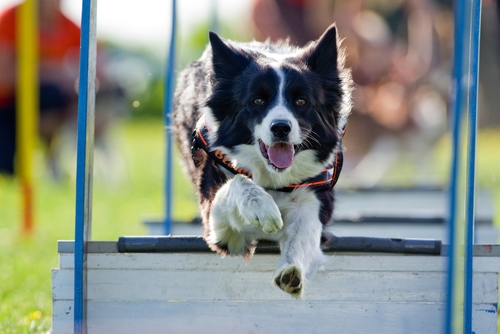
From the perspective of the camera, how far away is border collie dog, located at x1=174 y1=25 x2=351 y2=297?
3.38 meters

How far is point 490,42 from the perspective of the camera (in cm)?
964

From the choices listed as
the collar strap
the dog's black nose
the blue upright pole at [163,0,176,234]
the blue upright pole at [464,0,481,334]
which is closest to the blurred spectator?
the blue upright pole at [163,0,176,234]

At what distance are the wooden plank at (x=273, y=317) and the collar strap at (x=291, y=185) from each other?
559mm

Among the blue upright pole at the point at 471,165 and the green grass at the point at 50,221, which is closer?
the blue upright pole at the point at 471,165

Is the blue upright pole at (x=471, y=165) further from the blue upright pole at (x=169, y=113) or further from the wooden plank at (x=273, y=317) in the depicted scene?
the blue upright pole at (x=169, y=113)

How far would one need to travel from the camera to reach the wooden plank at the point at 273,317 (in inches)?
141

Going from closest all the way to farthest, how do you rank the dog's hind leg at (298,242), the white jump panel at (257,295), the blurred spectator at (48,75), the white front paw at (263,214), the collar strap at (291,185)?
the dog's hind leg at (298,242) → the white front paw at (263,214) → the white jump panel at (257,295) → the collar strap at (291,185) → the blurred spectator at (48,75)

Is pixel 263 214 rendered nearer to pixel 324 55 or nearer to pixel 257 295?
pixel 257 295

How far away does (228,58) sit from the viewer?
12.3 ft

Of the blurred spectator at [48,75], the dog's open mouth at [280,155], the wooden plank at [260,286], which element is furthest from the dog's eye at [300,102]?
the blurred spectator at [48,75]

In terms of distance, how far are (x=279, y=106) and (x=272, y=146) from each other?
197 mm

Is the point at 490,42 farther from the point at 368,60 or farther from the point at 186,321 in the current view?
the point at 186,321

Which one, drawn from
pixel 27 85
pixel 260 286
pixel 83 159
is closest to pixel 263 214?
pixel 260 286

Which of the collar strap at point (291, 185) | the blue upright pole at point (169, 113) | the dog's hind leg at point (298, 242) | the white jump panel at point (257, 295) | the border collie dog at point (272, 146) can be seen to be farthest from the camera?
the blue upright pole at point (169, 113)
